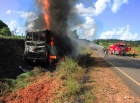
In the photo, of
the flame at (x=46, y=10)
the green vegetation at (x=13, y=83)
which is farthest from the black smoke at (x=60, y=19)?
the green vegetation at (x=13, y=83)

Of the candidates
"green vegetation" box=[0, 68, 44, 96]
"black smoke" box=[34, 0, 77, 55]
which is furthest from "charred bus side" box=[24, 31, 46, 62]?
"black smoke" box=[34, 0, 77, 55]

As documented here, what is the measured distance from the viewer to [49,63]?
21547 mm

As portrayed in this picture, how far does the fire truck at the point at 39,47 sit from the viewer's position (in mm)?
21172

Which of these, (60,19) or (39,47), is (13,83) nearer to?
(39,47)

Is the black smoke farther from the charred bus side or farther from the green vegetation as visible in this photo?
the green vegetation

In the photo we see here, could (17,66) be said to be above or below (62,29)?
below

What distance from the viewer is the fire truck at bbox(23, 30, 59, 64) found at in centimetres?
2117

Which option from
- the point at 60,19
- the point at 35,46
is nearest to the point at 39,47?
the point at 35,46

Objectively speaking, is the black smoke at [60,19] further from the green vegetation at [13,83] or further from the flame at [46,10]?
the green vegetation at [13,83]

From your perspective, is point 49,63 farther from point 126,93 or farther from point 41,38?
point 126,93

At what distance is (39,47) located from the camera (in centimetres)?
2119

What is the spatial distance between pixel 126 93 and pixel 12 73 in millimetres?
10375

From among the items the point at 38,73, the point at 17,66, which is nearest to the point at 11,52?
the point at 17,66

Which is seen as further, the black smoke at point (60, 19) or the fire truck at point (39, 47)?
the black smoke at point (60, 19)
